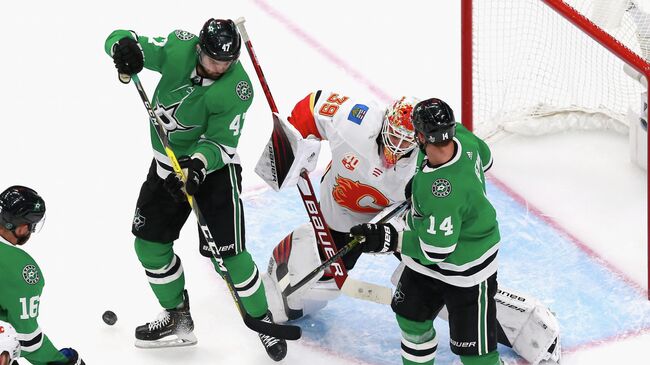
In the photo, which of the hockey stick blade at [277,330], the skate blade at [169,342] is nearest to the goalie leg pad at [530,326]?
the hockey stick blade at [277,330]

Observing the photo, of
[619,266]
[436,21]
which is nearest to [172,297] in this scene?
[619,266]

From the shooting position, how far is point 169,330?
15.4 feet

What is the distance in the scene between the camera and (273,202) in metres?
5.62

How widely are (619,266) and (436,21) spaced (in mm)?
2415

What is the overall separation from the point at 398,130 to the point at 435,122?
1.34ft

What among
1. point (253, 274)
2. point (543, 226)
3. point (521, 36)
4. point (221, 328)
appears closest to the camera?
point (253, 274)

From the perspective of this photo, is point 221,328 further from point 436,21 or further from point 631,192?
point 436,21

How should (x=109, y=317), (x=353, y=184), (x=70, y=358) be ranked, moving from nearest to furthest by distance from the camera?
(x=70, y=358) → (x=353, y=184) → (x=109, y=317)

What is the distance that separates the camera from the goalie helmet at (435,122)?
3.85 meters

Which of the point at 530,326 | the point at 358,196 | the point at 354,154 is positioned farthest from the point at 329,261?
the point at 530,326

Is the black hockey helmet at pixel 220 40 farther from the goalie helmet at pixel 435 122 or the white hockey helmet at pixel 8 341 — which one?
the white hockey helmet at pixel 8 341

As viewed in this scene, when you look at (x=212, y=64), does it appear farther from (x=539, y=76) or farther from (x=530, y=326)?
(x=539, y=76)

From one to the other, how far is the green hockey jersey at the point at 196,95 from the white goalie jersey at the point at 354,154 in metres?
0.33

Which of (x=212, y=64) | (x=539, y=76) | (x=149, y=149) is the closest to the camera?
(x=212, y=64)
